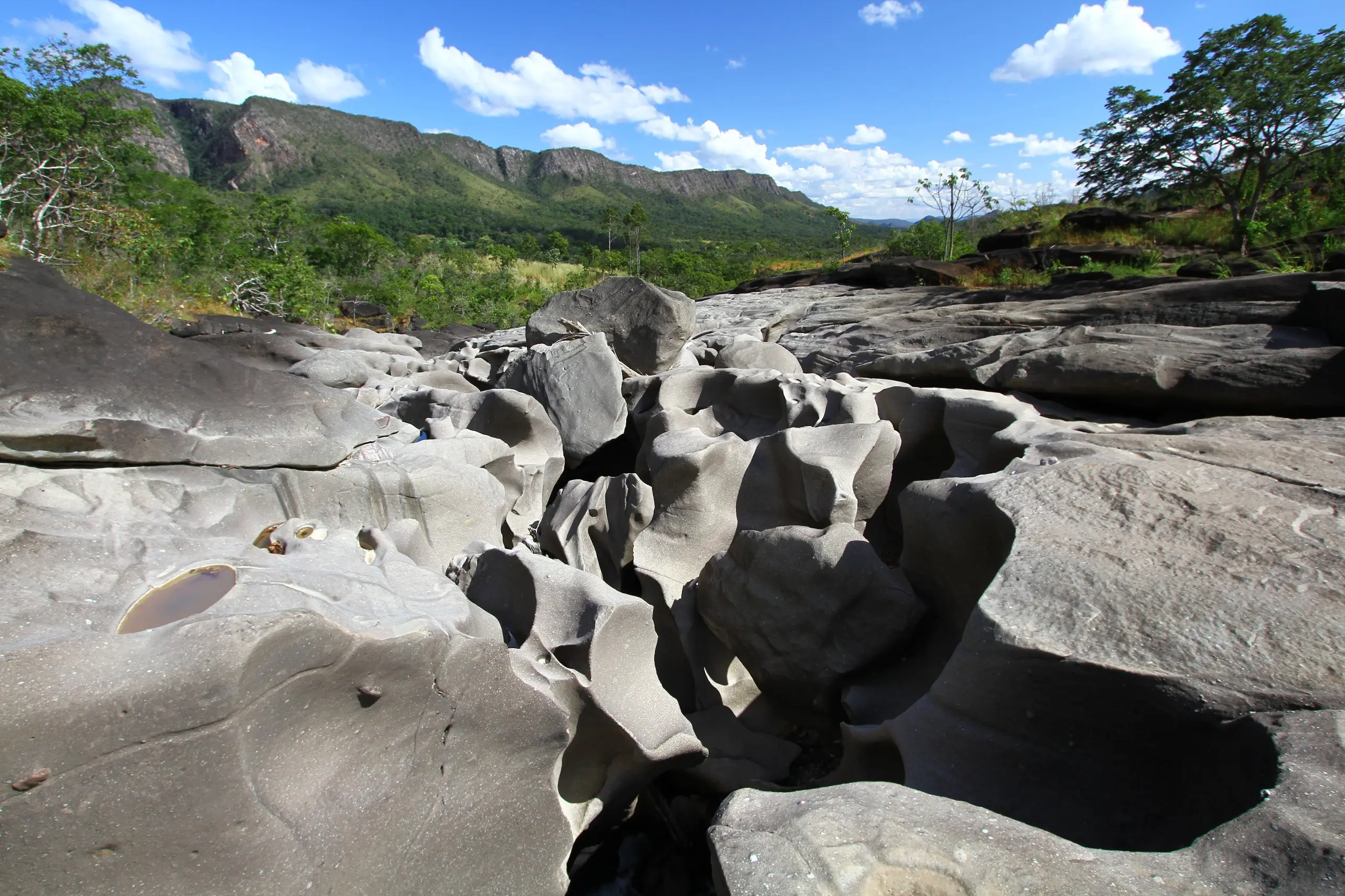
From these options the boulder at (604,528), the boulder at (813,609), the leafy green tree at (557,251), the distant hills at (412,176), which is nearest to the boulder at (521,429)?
the boulder at (604,528)

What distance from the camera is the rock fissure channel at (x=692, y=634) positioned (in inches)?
61.0

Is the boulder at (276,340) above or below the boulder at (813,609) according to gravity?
above

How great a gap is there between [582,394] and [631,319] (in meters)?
1.28

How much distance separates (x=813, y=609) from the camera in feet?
9.70

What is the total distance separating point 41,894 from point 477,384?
5873 mm

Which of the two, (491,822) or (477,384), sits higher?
(477,384)

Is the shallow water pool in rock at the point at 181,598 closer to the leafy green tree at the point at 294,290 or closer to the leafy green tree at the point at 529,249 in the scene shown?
the leafy green tree at the point at 294,290

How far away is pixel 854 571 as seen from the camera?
291 cm

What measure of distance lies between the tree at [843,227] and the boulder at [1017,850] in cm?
2647

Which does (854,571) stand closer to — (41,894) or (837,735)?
(837,735)

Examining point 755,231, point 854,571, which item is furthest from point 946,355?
point 755,231

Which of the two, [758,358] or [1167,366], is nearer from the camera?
[1167,366]

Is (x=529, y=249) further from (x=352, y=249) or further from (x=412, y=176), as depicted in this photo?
(x=412, y=176)

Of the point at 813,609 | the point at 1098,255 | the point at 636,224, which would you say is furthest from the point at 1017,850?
the point at 636,224
